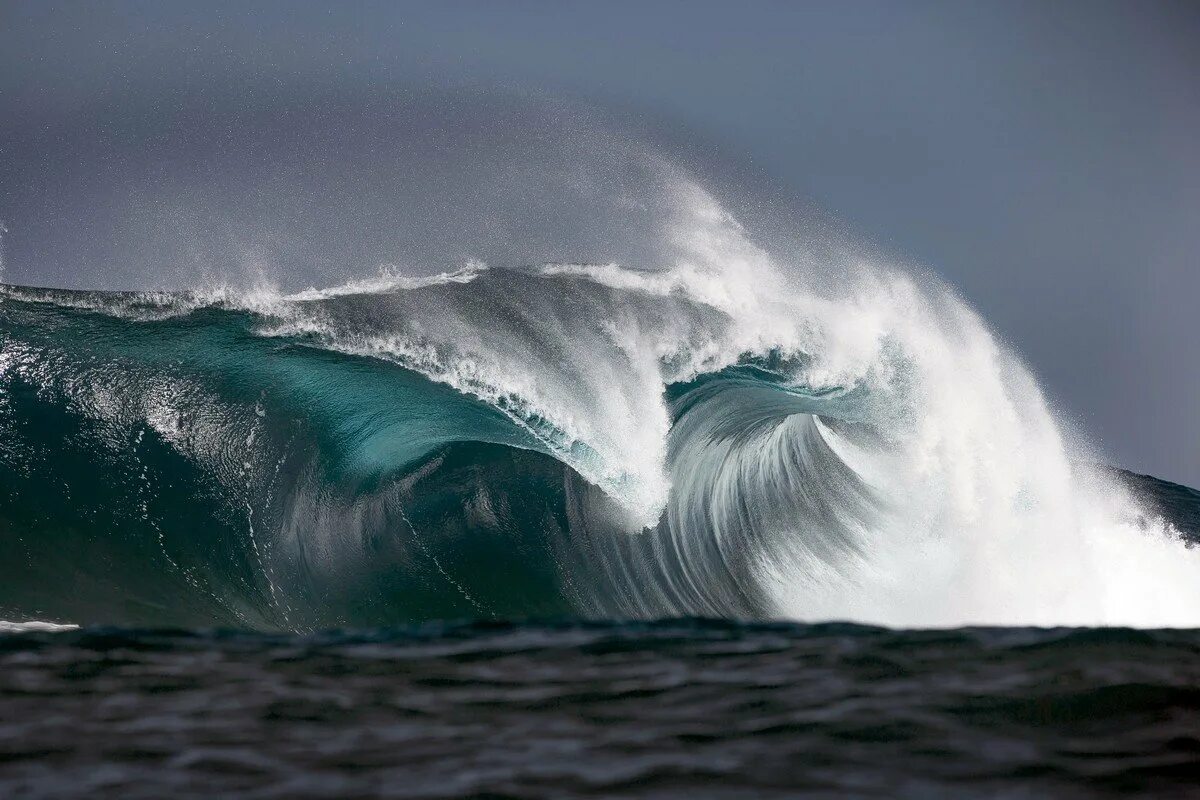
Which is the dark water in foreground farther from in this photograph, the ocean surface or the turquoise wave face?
the turquoise wave face

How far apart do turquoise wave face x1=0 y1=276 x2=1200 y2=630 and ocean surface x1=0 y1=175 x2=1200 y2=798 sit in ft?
0.09

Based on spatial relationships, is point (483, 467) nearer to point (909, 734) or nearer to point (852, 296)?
point (852, 296)

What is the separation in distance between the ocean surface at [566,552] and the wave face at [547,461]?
31mm

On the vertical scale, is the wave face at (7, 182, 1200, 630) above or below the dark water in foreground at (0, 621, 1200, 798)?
above

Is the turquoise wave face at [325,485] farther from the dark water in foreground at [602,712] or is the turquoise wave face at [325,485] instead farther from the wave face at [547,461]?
the dark water in foreground at [602,712]

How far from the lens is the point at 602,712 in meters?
2.57

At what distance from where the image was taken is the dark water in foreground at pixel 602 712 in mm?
2137

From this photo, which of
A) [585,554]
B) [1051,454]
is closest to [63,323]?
[585,554]

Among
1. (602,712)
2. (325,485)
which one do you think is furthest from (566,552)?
(602,712)

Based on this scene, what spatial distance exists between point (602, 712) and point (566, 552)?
6481 mm

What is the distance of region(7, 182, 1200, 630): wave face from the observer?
7301 mm

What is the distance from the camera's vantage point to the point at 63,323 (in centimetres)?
790

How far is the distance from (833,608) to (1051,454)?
8.18ft

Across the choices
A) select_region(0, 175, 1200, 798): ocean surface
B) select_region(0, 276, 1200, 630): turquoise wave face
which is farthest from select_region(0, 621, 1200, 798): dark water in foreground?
select_region(0, 276, 1200, 630): turquoise wave face
